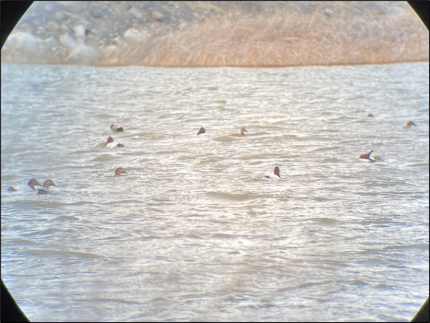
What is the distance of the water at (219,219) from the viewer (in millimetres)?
859

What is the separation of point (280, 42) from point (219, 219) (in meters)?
7.80

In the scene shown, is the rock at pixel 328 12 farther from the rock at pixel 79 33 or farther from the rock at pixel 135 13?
the rock at pixel 79 33

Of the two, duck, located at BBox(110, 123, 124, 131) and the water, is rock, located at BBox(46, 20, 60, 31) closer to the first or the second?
the water

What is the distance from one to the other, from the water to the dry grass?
5.44 meters

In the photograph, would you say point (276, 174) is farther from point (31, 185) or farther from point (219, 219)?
point (31, 185)

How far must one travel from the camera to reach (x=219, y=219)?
4.42 ft

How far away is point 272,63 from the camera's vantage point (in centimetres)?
842

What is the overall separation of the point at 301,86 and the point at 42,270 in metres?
4.59

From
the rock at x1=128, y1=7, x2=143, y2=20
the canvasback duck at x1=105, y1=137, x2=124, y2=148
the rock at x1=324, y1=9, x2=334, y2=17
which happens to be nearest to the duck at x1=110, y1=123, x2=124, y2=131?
the canvasback duck at x1=105, y1=137, x2=124, y2=148

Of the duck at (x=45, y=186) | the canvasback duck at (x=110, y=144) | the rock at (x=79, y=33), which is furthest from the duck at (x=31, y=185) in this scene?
the rock at (x=79, y=33)

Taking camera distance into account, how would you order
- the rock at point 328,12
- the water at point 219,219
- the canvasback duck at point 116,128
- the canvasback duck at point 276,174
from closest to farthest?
the water at point 219,219
the canvasback duck at point 276,174
the canvasback duck at point 116,128
the rock at point 328,12

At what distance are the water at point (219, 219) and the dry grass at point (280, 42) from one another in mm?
5439

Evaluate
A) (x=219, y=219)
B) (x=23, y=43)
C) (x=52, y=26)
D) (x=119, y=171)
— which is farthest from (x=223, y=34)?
(x=219, y=219)

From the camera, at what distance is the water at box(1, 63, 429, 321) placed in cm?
86
